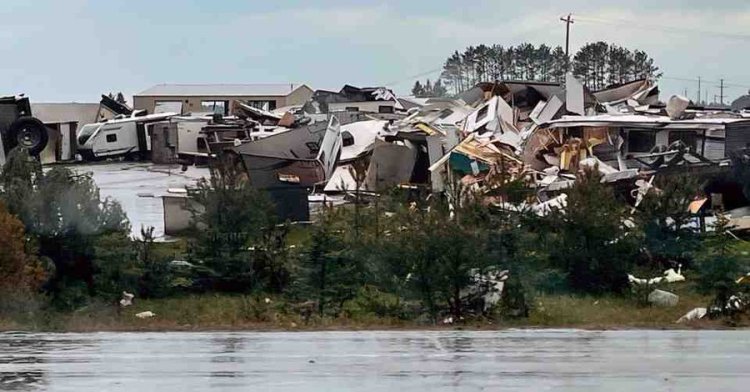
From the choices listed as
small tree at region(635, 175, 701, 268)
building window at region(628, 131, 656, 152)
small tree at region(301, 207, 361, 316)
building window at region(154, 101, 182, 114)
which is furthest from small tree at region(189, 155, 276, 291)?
building window at region(154, 101, 182, 114)

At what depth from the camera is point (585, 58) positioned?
8138 centimetres

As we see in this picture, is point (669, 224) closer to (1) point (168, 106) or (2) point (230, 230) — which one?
(2) point (230, 230)

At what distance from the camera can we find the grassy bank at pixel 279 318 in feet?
40.2

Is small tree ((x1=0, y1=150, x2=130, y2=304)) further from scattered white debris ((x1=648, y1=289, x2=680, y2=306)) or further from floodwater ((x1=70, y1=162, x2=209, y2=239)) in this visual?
scattered white debris ((x1=648, y1=289, x2=680, y2=306))

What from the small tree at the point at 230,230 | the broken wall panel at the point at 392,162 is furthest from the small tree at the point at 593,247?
the broken wall panel at the point at 392,162

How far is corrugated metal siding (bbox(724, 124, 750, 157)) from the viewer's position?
102 ft

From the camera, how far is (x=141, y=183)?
1446 inches

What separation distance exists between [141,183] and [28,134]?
722 centimetres

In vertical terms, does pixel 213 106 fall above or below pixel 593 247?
above

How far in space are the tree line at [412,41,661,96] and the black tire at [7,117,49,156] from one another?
3909 cm

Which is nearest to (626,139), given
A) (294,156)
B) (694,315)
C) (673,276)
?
(294,156)

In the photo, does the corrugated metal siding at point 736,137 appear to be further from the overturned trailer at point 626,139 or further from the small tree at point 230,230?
the small tree at point 230,230

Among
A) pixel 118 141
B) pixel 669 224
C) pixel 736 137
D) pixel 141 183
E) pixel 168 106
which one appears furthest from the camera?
pixel 168 106

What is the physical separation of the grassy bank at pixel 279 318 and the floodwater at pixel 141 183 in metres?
6.69
